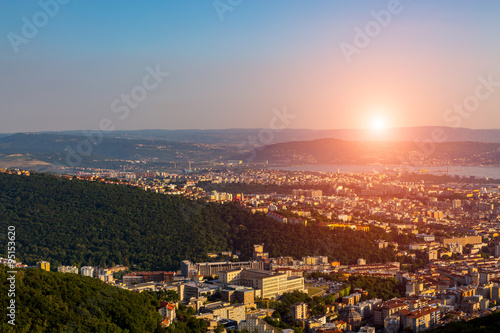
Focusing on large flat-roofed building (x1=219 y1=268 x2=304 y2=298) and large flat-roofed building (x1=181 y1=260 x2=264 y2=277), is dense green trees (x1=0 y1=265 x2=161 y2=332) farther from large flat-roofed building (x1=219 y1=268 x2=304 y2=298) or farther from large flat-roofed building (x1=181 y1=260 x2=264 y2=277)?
large flat-roofed building (x1=181 y1=260 x2=264 y2=277)

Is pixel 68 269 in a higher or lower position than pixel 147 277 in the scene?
higher

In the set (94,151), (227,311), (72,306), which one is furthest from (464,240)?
(94,151)

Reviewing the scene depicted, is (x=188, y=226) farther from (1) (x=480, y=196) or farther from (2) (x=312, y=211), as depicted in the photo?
(1) (x=480, y=196)

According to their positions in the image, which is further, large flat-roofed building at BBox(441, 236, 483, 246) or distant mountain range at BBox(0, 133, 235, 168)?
distant mountain range at BBox(0, 133, 235, 168)

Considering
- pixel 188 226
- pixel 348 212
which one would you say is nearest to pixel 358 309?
pixel 188 226

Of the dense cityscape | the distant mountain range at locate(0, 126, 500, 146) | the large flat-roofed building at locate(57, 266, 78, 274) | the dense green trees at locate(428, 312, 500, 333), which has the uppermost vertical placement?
the distant mountain range at locate(0, 126, 500, 146)

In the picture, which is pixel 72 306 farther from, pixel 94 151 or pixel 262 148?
pixel 262 148

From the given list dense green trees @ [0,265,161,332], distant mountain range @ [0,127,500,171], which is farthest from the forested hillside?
distant mountain range @ [0,127,500,171]
